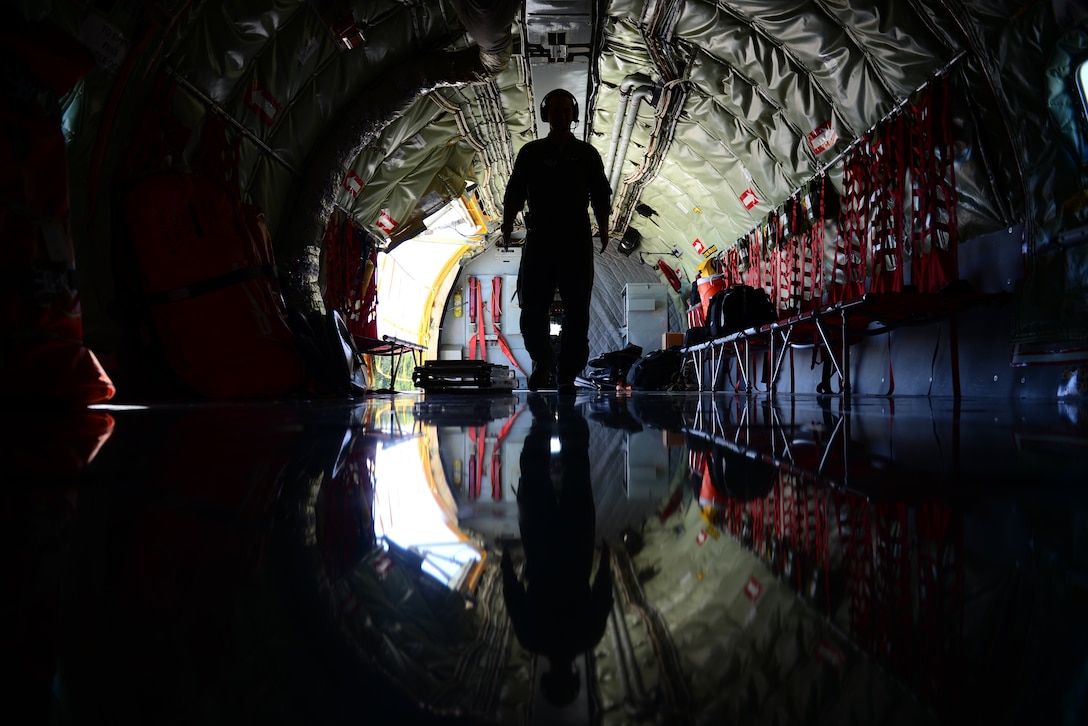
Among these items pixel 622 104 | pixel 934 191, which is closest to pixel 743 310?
pixel 934 191

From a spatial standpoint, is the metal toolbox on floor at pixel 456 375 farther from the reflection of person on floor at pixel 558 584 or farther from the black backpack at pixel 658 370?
the reflection of person on floor at pixel 558 584

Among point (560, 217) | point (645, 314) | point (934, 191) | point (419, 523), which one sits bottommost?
point (419, 523)

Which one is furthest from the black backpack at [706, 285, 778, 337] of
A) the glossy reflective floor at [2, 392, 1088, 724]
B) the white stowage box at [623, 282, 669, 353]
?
the glossy reflective floor at [2, 392, 1088, 724]

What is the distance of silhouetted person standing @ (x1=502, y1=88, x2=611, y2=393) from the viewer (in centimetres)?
374

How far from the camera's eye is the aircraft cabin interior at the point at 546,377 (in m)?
0.20

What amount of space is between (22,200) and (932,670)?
8.23 ft

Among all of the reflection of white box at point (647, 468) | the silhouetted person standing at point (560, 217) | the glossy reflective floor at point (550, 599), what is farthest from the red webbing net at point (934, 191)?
the glossy reflective floor at point (550, 599)

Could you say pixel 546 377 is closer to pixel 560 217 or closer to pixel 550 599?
pixel 560 217

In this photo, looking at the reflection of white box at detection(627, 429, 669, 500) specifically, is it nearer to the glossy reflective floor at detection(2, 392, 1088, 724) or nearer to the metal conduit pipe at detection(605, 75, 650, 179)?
the glossy reflective floor at detection(2, 392, 1088, 724)

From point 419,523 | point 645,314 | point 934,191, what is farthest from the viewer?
point 645,314

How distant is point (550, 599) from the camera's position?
250mm

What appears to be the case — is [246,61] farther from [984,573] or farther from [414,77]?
[984,573]

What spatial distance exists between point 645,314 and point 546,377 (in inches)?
291

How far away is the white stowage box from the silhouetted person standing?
7607mm
